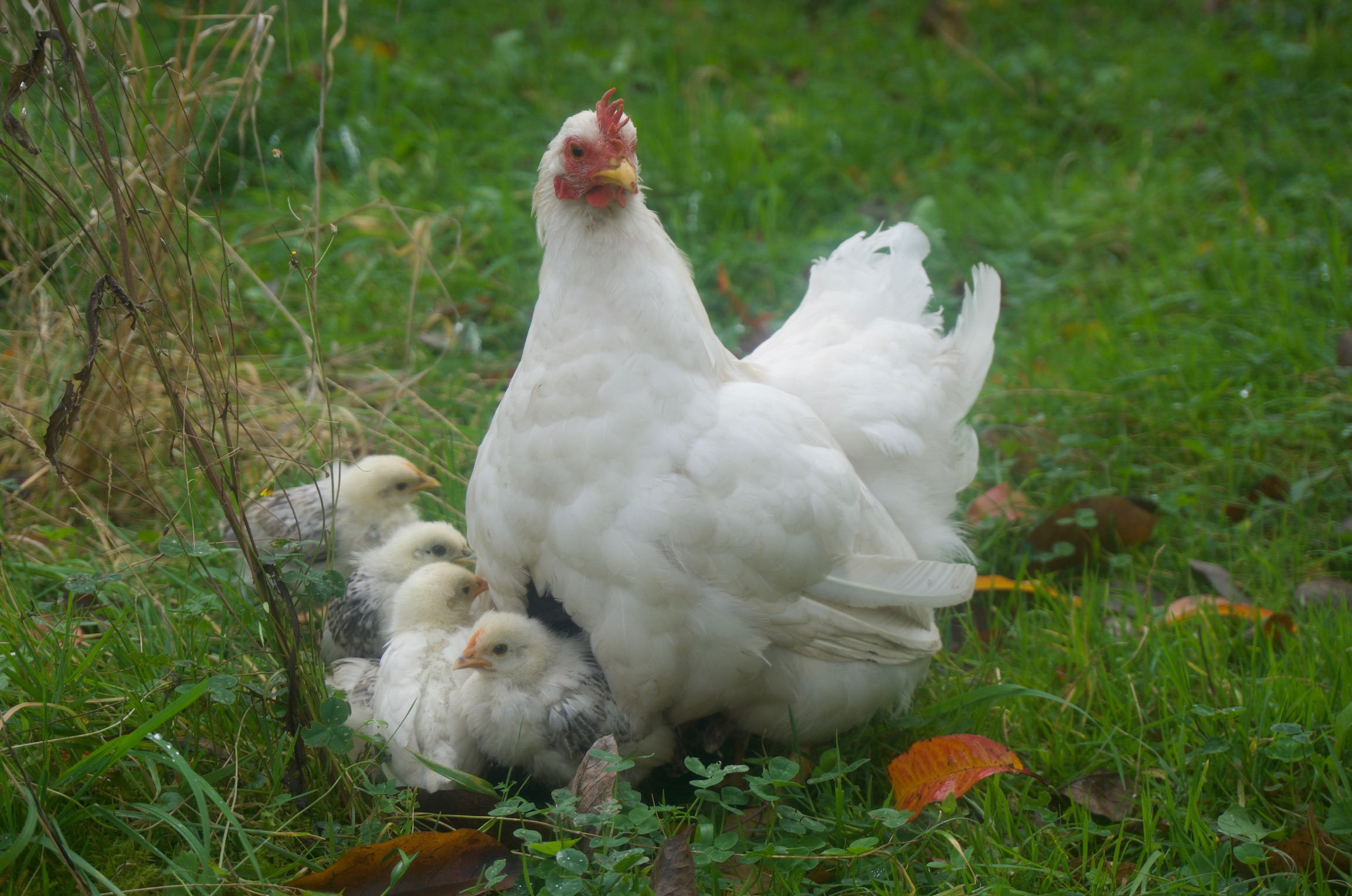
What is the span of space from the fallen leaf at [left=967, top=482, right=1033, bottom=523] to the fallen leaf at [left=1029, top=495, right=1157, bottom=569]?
0.12 m

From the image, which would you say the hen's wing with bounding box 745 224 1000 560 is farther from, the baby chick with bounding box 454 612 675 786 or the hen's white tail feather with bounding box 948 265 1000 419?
the baby chick with bounding box 454 612 675 786

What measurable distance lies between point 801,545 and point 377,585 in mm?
1148

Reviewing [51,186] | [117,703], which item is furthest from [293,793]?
[51,186]

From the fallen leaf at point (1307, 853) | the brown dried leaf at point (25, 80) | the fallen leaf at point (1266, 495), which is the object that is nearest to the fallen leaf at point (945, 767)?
the fallen leaf at point (1307, 853)

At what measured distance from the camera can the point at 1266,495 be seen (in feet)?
11.3

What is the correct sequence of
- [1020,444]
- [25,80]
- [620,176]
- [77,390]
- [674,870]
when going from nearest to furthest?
[25,80] < [77,390] < [674,870] < [620,176] < [1020,444]

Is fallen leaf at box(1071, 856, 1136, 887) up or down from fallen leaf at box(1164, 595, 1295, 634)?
down

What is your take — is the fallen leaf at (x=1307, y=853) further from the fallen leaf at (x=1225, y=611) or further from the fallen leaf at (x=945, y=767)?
the fallen leaf at (x=1225, y=611)

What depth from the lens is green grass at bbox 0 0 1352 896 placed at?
209cm

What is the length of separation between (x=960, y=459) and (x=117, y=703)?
7.22ft

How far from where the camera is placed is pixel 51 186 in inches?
67.7

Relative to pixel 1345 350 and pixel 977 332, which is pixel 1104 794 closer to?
pixel 977 332

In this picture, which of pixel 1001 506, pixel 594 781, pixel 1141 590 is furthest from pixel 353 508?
pixel 1141 590

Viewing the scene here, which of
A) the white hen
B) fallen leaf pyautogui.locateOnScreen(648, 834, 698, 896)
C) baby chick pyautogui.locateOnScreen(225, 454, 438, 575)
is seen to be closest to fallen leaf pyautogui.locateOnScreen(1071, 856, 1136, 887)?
the white hen
